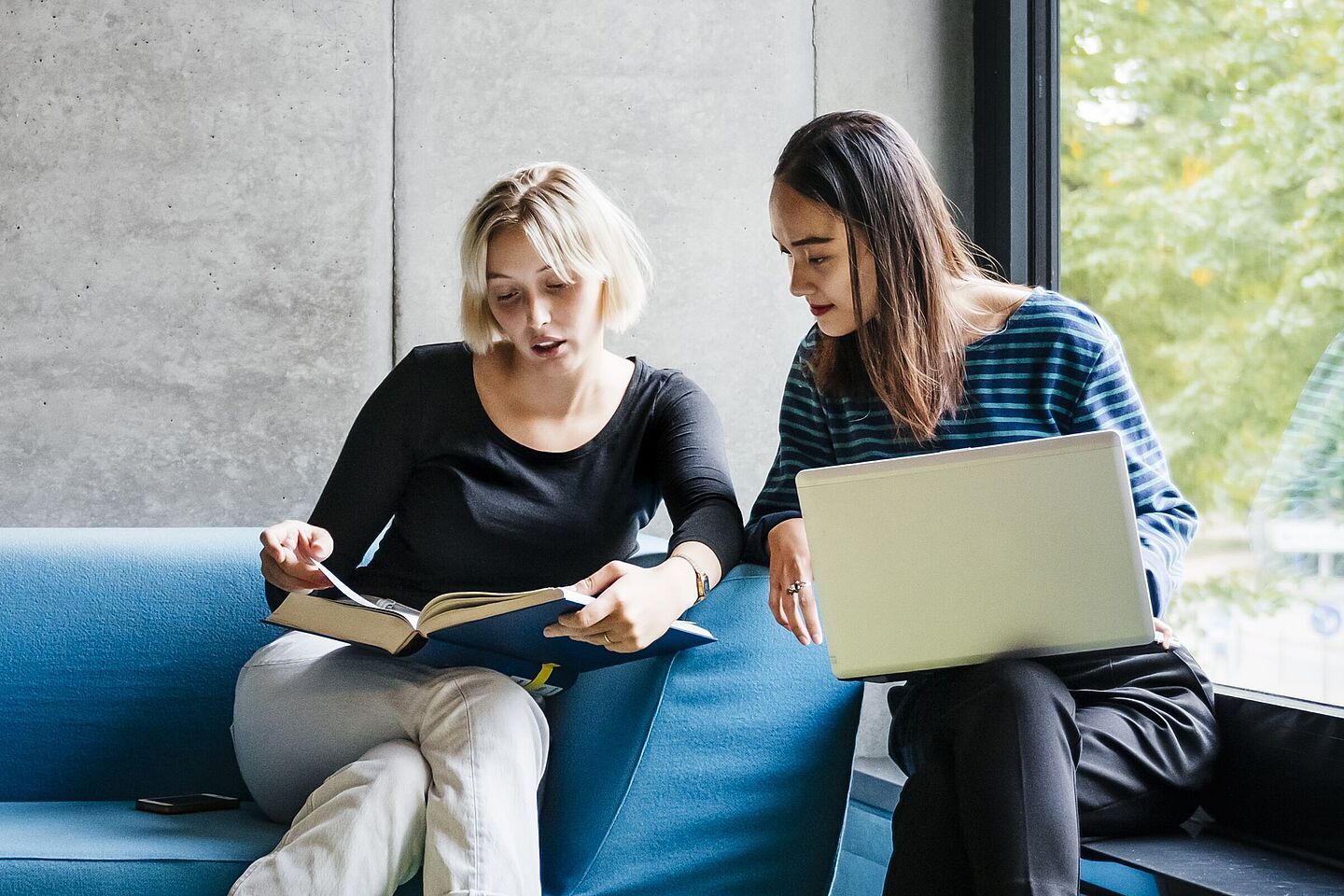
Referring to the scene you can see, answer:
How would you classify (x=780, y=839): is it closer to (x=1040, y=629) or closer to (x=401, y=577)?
(x=1040, y=629)

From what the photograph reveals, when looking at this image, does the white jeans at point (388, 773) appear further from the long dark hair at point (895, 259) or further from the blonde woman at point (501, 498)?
the long dark hair at point (895, 259)

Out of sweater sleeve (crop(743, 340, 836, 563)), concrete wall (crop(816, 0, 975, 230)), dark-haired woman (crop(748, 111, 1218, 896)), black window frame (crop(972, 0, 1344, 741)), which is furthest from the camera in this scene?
concrete wall (crop(816, 0, 975, 230))

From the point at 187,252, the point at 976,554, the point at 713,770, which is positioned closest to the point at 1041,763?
the point at 976,554

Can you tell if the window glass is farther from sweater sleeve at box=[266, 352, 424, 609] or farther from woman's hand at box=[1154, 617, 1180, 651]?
sweater sleeve at box=[266, 352, 424, 609]

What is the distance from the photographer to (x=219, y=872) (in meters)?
1.48

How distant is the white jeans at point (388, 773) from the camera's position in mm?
1370

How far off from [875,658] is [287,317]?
4.90ft

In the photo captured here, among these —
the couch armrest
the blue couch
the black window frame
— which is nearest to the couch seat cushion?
the blue couch

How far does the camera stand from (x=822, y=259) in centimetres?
165

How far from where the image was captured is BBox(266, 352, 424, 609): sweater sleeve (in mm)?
1816

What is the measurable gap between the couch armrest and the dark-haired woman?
0.34 feet

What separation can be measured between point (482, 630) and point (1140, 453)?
0.83 m

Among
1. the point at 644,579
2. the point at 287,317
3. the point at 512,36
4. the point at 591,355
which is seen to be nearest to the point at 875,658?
the point at 644,579

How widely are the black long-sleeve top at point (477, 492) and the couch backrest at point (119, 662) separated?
0.88ft
